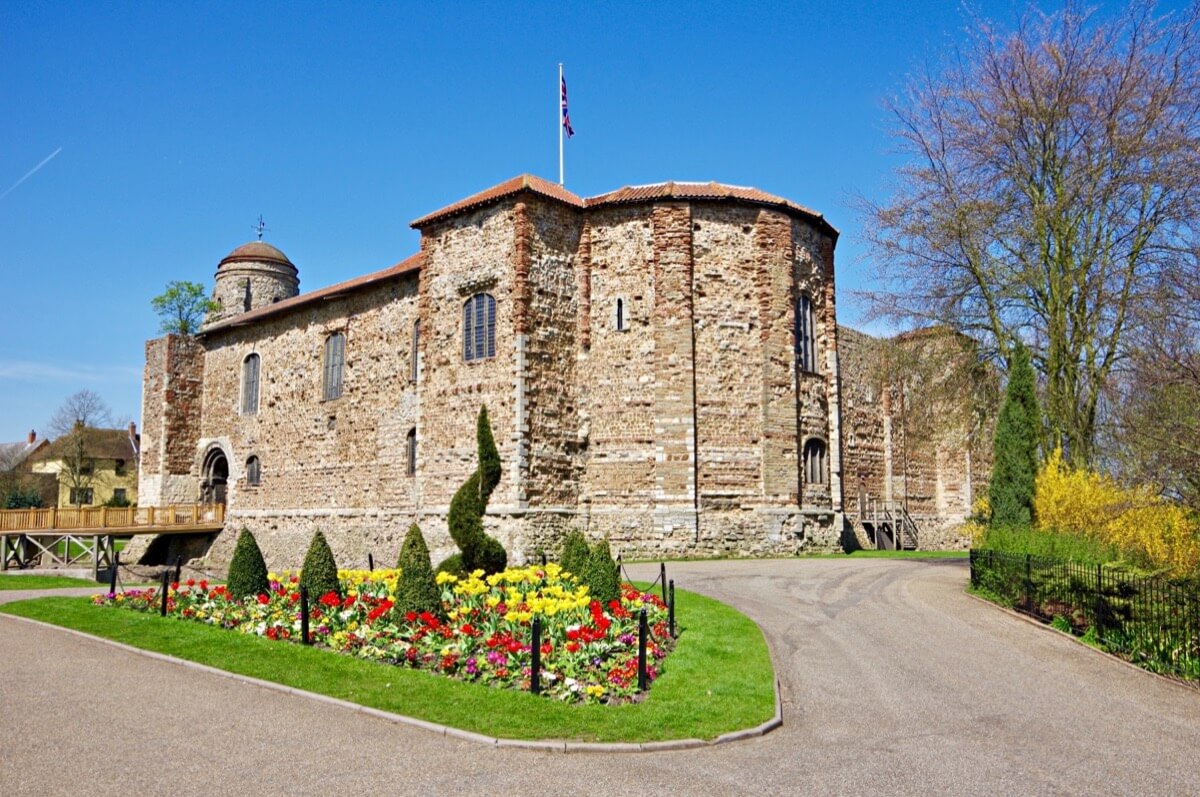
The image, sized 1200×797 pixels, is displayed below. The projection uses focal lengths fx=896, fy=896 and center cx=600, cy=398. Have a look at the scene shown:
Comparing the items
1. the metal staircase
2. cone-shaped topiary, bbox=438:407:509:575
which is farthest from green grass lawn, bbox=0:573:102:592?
the metal staircase

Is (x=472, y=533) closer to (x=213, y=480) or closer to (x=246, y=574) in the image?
(x=246, y=574)

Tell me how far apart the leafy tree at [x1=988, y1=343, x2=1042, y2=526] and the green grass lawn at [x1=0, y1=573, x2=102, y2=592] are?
1986 centimetres

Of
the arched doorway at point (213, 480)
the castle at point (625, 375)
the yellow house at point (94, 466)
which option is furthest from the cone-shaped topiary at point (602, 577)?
the yellow house at point (94, 466)

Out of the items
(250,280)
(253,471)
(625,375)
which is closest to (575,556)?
(625,375)

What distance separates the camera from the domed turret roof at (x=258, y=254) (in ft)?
147

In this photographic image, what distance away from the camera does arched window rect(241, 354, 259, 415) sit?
35.2 meters

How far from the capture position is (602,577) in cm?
1307

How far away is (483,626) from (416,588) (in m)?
1.07

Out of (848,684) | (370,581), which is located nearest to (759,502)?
(370,581)

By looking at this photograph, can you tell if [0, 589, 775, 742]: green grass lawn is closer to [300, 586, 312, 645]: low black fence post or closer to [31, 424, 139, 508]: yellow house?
[300, 586, 312, 645]: low black fence post

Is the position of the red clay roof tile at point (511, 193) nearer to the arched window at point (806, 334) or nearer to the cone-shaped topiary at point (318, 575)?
the arched window at point (806, 334)

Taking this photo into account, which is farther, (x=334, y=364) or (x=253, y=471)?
(x=253, y=471)

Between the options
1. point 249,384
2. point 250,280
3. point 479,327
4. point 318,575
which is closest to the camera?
point 318,575

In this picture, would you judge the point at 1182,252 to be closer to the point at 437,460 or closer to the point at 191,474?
the point at 437,460
